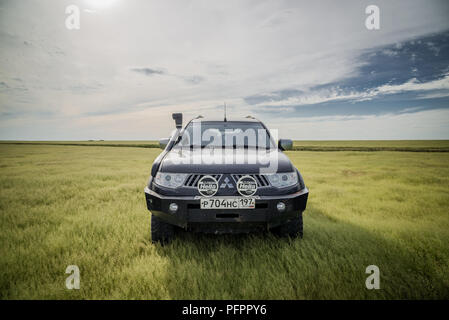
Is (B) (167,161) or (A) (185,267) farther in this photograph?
(B) (167,161)

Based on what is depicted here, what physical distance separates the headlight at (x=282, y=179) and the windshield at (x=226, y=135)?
826 millimetres

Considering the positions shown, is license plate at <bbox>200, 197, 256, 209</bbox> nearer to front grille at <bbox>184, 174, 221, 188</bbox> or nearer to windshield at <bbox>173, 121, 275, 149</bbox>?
front grille at <bbox>184, 174, 221, 188</bbox>

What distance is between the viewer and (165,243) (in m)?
2.73

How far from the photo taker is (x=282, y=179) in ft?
8.02

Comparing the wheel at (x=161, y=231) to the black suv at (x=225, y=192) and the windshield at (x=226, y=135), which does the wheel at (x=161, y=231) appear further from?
the windshield at (x=226, y=135)

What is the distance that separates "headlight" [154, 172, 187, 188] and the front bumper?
0.13 meters

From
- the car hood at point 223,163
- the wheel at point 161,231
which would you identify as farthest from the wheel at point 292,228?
the wheel at point 161,231

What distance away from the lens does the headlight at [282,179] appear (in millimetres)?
2402

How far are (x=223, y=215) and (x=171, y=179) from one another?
0.68 m
